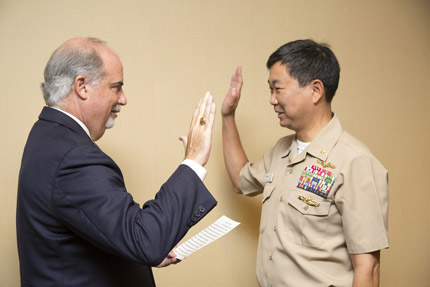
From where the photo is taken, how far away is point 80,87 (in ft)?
4.18

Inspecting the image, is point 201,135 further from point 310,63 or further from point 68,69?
point 310,63

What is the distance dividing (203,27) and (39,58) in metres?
0.79

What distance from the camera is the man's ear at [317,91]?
1.71 m

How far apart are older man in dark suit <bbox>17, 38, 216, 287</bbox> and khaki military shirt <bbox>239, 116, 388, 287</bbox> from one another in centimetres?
54

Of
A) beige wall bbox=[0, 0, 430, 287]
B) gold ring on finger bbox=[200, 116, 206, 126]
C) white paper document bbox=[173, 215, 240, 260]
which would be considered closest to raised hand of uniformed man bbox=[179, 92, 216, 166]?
gold ring on finger bbox=[200, 116, 206, 126]

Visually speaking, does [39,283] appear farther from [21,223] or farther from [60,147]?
[60,147]

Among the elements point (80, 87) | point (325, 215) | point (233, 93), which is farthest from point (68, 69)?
point (325, 215)

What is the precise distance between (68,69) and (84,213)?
447 mm

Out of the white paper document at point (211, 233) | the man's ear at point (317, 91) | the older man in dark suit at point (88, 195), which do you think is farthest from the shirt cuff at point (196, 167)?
the man's ear at point (317, 91)

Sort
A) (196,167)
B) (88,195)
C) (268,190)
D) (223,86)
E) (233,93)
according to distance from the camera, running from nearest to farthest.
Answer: (88,195) → (196,167) → (268,190) → (233,93) → (223,86)

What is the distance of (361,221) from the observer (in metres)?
1.54

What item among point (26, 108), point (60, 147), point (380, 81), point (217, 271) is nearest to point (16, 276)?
point (26, 108)

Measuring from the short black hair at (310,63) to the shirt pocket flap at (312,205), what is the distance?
39 centimetres

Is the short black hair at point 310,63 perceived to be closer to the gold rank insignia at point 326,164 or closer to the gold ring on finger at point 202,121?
the gold rank insignia at point 326,164
